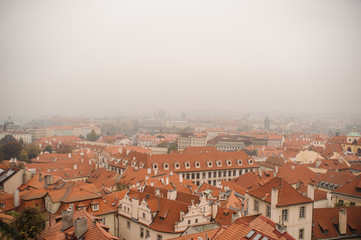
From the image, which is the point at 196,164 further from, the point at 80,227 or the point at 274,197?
the point at 80,227

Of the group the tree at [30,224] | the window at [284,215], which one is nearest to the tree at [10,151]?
the tree at [30,224]

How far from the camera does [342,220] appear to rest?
1898cm

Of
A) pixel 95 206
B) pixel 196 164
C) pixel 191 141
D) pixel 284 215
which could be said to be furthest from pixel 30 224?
pixel 191 141

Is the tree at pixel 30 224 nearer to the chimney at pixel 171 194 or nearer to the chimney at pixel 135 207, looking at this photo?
the chimney at pixel 135 207

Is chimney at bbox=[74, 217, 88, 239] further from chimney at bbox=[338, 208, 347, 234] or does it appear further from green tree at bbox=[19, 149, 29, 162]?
green tree at bbox=[19, 149, 29, 162]

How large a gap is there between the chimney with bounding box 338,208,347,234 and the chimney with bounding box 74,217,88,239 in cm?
1405

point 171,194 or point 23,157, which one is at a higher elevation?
point 171,194

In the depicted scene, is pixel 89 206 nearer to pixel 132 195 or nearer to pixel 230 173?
pixel 132 195

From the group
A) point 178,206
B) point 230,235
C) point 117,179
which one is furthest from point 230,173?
point 230,235

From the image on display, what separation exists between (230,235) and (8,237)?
7.42 m

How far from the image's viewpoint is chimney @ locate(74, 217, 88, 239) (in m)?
13.1

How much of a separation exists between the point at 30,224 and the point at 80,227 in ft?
10.4

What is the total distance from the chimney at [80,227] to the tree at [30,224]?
1.84 meters

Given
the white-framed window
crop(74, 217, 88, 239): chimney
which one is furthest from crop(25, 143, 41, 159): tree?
the white-framed window
